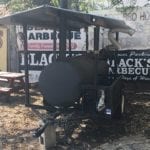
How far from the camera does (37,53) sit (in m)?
14.9

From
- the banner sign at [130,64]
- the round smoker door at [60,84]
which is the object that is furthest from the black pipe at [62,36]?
the banner sign at [130,64]

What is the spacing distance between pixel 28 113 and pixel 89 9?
9.71 metres

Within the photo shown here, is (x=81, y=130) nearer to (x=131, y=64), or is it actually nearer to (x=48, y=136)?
(x=48, y=136)

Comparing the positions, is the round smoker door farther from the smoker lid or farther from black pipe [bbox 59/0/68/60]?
the smoker lid

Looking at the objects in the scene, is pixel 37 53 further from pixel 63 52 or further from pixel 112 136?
pixel 112 136

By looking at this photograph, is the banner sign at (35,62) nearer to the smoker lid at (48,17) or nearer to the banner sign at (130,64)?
the banner sign at (130,64)

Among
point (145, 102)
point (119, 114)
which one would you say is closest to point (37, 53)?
point (145, 102)

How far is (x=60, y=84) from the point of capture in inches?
324

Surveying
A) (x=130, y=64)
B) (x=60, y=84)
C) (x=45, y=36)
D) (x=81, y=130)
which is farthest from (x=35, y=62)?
(x=60, y=84)

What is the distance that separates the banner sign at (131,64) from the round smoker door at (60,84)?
5.29 metres

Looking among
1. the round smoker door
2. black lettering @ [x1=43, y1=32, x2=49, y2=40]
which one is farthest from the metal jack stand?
black lettering @ [x1=43, y1=32, x2=49, y2=40]

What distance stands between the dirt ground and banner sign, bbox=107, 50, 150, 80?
2689 millimetres

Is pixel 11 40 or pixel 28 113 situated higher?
pixel 11 40

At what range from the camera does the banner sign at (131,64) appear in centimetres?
1346
